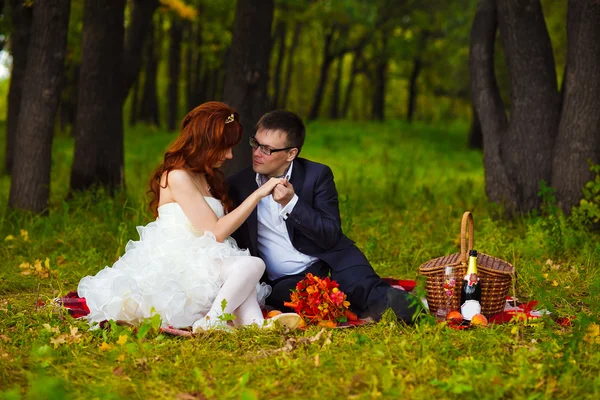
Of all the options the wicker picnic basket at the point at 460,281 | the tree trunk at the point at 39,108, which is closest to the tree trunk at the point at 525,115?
the wicker picnic basket at the point at 460,281

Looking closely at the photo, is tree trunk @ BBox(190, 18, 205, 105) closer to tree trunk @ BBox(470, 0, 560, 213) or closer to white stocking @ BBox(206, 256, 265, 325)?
tree trunk @ BBox(470, 0, 560, 213)

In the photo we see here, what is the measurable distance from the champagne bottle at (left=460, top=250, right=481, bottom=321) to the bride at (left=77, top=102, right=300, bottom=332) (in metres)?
1.18

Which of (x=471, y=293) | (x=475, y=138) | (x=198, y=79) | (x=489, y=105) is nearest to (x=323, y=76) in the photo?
(x=198, y=79)

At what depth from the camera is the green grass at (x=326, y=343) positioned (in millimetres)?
4137

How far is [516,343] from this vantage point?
4.82 m

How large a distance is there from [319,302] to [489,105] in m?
4.67

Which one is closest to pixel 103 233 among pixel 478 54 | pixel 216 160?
pixel 216 160

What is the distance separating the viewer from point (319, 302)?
5461mm

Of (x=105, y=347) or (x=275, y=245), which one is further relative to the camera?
(x=275, y=245)

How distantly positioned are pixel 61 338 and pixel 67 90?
2470 cm

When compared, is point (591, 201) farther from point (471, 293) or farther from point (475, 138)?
point (475, 138)

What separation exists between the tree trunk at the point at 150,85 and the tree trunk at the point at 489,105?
1716 cm

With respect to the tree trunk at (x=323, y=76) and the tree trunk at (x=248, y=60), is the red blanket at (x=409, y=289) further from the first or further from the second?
the tree trunk at (x=323, y=76)

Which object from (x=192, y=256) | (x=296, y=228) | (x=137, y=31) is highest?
(x=137, y=31)
